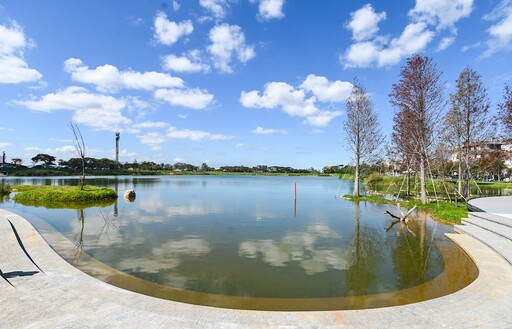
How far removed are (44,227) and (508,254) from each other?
1959cm

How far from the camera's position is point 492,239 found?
1181 cm

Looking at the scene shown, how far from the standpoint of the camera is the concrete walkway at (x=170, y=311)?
531cm

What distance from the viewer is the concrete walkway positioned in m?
5.31

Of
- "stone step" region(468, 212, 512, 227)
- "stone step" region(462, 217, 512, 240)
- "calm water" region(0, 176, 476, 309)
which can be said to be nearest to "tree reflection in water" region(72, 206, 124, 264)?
"calm water" region(0, 176, 476, 309)

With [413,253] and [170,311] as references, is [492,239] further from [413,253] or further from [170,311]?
[170,311]

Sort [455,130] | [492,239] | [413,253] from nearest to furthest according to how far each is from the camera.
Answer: [413,253] < [492,239] < [455,130]

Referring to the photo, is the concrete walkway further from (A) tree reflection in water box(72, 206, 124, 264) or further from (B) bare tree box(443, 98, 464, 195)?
(B) bare tree box(443, 98, 464, 195)

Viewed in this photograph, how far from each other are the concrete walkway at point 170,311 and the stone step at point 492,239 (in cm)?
274

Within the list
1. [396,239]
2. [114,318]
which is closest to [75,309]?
[114,318]

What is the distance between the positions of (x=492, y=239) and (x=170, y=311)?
12.6 metres

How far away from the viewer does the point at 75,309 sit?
5.77 metres

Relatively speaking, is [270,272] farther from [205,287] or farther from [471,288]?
[471,288]

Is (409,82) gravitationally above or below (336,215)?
above

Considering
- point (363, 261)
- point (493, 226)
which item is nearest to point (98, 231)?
point (363, 261)
